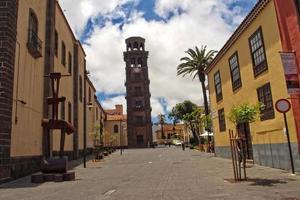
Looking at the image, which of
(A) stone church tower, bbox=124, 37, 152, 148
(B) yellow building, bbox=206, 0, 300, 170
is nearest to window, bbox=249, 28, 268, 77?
(B) yellow building, bbox=206, 0, 300, 170

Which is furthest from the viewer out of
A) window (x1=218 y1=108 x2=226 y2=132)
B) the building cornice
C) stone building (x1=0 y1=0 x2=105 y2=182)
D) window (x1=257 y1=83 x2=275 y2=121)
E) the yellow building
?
window (x1=218 y1=108 x2=226 y2=132)

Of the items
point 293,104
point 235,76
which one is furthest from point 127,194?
point 235,76

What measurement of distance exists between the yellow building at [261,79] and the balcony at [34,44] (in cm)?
1198

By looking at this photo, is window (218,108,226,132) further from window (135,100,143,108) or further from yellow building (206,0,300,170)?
window (135,100,143,108)

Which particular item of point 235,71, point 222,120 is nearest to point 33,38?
point 235,71

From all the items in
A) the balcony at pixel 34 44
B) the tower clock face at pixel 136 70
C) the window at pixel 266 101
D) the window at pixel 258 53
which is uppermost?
the tower clock face at pixel 136 70

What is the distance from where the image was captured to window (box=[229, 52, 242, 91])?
21844mm

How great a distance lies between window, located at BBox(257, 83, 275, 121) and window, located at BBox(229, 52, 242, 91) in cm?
342

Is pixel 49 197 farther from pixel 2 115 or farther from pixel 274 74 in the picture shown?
pixel 274 74

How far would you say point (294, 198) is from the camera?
26.8 ft

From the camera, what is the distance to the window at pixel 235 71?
71.7ft

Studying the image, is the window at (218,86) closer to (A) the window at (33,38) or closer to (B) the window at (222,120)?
(B) the window at (222,120)

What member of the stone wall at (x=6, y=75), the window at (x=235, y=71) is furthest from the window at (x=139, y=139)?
the stone wall at (x=6, y=75)

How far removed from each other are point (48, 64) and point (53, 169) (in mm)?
9009
